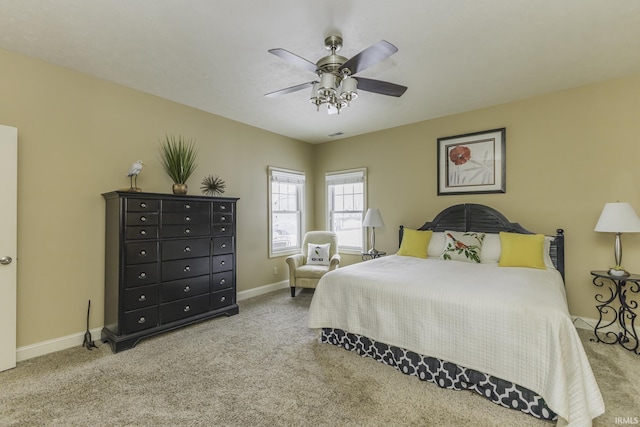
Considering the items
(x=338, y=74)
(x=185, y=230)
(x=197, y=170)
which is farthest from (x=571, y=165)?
(x=197, y=170)

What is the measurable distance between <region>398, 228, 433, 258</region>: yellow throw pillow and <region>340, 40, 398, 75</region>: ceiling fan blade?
251 cm

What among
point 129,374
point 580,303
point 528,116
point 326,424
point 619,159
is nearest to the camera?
point 326,424

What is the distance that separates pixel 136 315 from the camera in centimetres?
291

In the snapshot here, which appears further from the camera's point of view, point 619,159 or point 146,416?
point 619,159

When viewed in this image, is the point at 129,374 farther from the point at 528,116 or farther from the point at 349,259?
the point at 528,116

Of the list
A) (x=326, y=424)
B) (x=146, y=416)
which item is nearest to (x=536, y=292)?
(x=326, y=424)

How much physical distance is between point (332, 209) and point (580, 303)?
12.2 ft

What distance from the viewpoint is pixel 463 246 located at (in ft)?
12.0

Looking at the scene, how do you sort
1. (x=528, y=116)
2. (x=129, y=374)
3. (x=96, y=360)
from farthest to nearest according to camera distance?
(x=528, y=116)
(x=96, y=360)
(x=129, y=374)

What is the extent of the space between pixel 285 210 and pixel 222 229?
5.73 feet

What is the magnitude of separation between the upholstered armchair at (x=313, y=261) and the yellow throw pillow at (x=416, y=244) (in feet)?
3.47

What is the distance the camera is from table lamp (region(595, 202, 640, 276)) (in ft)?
9.11

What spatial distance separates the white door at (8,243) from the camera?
244 cm

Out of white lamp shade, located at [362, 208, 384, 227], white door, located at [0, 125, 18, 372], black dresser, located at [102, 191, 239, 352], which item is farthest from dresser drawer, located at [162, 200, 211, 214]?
white lamp shade, located at [362, 208, 384, 227]
